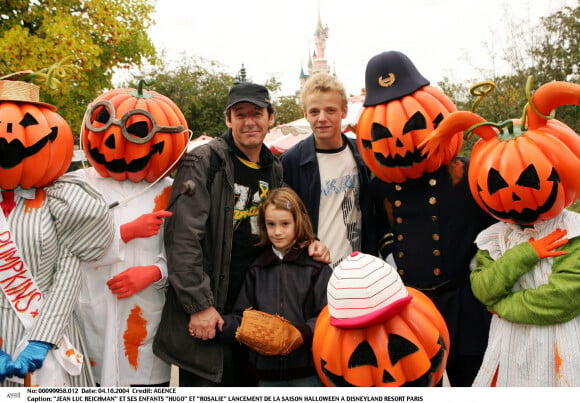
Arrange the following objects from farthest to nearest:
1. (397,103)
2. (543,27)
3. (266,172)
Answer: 1. (543,27)
2. (266,172)
3. (397,103)

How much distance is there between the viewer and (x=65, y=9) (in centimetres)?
1002

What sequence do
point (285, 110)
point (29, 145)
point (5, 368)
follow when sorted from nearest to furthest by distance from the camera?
point (5, 368) < point (29, 145) < point (285, 110)

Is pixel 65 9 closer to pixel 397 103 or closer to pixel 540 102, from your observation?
pixel 397 103

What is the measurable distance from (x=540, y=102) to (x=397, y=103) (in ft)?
2.61

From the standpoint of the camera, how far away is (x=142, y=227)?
9.68 ft

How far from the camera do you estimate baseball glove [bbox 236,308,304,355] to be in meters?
2.61

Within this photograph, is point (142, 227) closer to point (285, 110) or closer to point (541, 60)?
point (541, 60)

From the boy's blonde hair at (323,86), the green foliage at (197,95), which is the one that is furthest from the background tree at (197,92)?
the boy's blonde hair at (323,86)

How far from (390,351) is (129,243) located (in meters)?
1.71

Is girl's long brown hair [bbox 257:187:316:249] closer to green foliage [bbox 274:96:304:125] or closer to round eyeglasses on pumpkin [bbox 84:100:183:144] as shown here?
round eyeglasses on pumpkin [bbox 84:100:183:144]

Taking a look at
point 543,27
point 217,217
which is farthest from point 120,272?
point 543,27

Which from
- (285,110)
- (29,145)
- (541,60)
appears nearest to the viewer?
(29,145)

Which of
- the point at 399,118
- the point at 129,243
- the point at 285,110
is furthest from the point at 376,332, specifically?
the point at 285,110


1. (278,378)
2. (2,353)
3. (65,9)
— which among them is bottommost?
(278,378)
